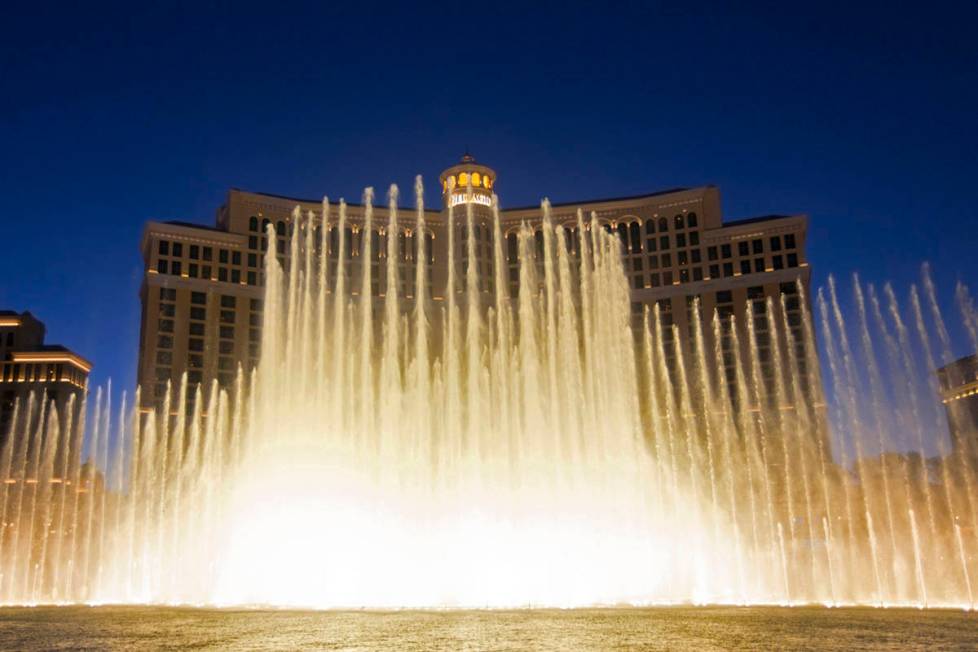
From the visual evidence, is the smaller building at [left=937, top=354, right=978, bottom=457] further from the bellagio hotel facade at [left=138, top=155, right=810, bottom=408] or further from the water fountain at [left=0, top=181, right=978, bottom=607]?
the water fountain at [left=0, top=181, right=978, bottom=607]

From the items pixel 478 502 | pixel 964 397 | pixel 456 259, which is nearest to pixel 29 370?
pixel 456 259

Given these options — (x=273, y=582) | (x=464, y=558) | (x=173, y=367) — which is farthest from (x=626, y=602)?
(x=173, y=367)

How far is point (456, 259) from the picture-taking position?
8331 centimetres

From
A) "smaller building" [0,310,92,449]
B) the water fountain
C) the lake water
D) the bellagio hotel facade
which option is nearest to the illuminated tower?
the bellagio hotel facade

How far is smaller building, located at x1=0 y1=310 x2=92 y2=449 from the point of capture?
306ft

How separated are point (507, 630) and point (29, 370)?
90.6 metres

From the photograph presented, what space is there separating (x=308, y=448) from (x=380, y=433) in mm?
2749

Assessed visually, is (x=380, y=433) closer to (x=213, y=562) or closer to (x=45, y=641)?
(x=213, y=562)

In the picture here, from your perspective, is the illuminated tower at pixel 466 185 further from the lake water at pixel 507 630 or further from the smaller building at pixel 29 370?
the lake water at pixel 507 630

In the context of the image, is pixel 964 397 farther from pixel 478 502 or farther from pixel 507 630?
pixel 507 630

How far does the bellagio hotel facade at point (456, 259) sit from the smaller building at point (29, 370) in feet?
70.0

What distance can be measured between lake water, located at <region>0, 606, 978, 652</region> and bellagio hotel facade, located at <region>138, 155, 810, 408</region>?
53.3 metres

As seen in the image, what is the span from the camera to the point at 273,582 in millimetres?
28594

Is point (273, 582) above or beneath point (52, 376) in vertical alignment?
beneath
